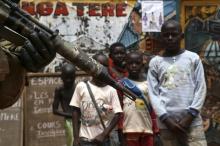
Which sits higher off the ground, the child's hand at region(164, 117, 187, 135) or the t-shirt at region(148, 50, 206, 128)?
the t-shirt at region(148, 50, 206, 128)

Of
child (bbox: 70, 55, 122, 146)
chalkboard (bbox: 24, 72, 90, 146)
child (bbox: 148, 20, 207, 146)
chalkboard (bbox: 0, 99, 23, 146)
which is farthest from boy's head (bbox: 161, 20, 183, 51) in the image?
chalkboard (bbox: 0, 99, 23, 146)

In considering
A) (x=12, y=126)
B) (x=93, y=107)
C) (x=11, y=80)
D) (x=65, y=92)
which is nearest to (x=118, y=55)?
(x=65, y=92)

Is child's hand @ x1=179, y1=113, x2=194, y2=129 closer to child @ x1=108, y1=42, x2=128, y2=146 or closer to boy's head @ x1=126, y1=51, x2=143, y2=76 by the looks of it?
boy's head @ x1=126, y1=51, x2=143, y2=76

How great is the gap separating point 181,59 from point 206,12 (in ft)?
14.6

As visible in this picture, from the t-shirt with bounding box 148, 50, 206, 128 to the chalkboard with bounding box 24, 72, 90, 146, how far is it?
3.50m

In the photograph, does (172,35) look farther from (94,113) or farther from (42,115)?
(42,115)

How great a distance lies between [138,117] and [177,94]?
121 centimetres

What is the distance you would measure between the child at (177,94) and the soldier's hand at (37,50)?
2102mm

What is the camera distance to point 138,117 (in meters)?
6.35

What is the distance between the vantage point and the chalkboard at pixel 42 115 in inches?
347

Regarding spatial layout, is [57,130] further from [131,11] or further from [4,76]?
[4,76]

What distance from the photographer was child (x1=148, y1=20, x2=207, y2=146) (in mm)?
5188

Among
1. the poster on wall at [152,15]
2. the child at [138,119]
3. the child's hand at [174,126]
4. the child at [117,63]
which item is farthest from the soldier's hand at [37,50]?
the poster on wall at [152,15]

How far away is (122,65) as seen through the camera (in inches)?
283
